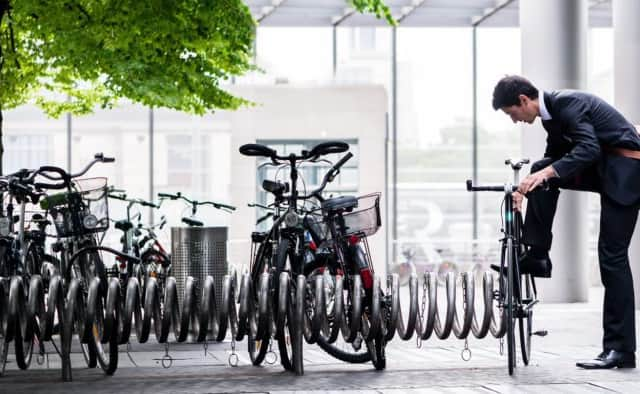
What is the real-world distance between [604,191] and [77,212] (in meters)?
2.89

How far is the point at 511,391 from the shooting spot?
4898 millimetres

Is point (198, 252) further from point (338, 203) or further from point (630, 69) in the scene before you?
point (630, 69)

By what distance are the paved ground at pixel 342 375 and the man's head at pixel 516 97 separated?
1.30 metres

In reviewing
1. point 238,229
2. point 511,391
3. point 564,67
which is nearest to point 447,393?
point 511,391

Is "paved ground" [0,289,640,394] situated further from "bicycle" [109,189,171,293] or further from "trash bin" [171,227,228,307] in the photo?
"bicycle" [109,189,171,293]

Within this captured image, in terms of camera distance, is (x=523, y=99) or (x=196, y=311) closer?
(x=523, y=99)

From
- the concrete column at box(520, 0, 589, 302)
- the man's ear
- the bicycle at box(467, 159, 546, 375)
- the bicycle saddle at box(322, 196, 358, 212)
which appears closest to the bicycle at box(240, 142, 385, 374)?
the bicycle saddle at box(322, 196, 358, 212)

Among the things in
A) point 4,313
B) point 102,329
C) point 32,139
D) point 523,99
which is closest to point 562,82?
point 523,99

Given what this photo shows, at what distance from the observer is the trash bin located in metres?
8.41

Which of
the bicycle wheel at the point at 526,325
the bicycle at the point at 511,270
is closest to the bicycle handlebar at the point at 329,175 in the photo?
the bicycle at the point at 511,270

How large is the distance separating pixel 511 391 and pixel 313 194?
1.63m

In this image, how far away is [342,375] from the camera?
5.61 meters

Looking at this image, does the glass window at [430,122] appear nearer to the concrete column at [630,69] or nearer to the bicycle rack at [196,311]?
the concrete column at [630,69]

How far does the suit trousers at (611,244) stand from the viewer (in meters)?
5.71
